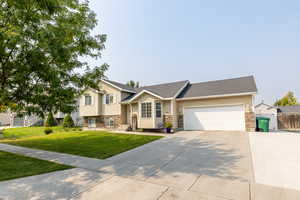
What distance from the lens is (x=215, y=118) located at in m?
12.9

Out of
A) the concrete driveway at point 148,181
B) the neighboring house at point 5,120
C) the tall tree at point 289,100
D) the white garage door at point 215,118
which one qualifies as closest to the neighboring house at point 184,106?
the white garage door at point 215,118

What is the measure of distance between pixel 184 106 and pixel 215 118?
9.69 feet

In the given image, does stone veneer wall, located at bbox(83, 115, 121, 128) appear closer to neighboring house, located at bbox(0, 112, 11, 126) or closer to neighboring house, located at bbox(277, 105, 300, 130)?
neighboring house, located at bbox(277, 105, 300, 130)

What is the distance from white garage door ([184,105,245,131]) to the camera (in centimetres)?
1223

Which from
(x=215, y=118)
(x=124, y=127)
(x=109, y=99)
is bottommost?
(x=124, y=127)

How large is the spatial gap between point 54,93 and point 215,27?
12892 millimetres

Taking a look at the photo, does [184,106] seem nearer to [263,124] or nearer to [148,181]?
[263,124]

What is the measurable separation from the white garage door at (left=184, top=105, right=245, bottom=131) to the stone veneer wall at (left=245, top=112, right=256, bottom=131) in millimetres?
276

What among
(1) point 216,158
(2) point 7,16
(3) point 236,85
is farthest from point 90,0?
(3) point 236,85

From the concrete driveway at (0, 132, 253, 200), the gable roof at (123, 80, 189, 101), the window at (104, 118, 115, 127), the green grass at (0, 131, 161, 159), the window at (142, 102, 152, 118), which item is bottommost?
the green grass at (0, 131, 161, 159)

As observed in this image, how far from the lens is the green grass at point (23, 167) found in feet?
15.3

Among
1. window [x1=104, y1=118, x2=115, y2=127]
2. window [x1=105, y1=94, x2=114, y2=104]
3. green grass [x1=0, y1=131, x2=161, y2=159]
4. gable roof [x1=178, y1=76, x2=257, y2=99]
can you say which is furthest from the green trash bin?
window [x1=105, y1=94, x2=114, y2=104]

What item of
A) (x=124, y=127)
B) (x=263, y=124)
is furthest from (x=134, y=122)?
(x=263, y=124)

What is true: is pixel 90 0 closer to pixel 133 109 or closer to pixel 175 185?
pixel 175 185
